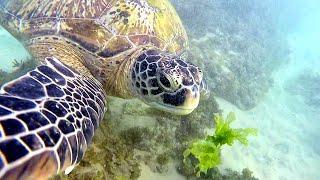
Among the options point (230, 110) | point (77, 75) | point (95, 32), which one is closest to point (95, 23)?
point (95, 32)

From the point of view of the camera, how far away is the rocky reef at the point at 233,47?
8.53 m

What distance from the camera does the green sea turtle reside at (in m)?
1.71

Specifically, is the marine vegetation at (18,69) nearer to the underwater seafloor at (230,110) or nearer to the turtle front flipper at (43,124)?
the underwater seafloor at (230,110)

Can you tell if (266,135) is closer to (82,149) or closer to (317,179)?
(317,179)

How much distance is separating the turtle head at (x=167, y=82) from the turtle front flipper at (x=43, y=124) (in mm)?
760

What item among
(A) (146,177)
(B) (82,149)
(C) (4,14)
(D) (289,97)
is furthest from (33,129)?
(D) (289,97)

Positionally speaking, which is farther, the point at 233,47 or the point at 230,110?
the point at 233,47

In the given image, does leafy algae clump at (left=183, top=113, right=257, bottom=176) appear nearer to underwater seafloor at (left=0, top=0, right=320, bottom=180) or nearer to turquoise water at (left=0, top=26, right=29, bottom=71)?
underwater seafloor at (left=0, top=0, right=320, bottom=180)

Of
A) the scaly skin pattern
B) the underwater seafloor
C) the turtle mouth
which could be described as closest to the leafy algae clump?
the underwater seafloor

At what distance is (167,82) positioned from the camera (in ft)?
10.2

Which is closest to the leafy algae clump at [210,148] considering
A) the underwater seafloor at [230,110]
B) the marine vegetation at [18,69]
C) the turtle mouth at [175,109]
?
the underwater seafloor at [230,110]

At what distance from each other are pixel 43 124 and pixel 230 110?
6.09 meters

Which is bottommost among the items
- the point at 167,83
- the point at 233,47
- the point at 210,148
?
the point at 233,47

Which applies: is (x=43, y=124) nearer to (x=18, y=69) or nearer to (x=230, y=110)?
(x=18, y=69)
